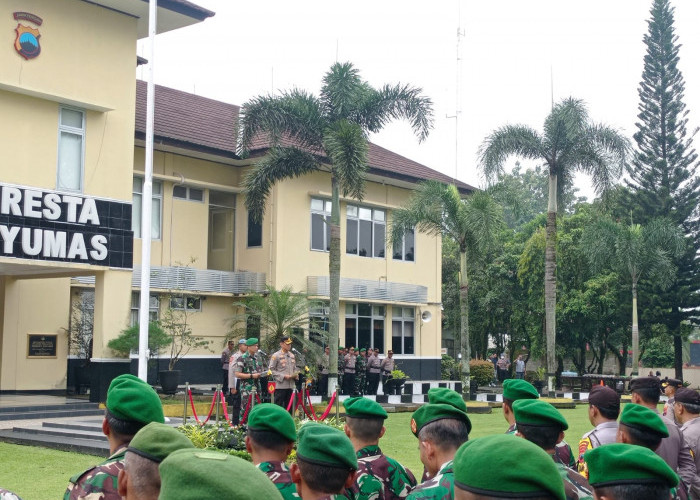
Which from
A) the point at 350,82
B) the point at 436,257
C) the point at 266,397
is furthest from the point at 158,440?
the point at 436,257

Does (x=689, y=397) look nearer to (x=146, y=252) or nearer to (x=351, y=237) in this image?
(x=146, y=252)

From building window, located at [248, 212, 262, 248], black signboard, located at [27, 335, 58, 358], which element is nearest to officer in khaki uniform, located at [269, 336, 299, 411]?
black signboard, located at [27, 335, 58, 358]

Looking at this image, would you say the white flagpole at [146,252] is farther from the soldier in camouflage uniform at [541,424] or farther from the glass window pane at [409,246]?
the glass window pane at [409,246]

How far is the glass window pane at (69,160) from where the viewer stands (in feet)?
64.4

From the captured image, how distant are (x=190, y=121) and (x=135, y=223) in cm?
498

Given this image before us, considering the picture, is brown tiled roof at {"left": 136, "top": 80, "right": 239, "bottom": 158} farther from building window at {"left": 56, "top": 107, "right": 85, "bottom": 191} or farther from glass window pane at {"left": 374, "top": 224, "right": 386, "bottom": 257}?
glass window pane at {"left": 374, "top": 224, "right": 386, "bottom": 257}

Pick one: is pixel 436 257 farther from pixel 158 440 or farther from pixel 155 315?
pixel 158 440

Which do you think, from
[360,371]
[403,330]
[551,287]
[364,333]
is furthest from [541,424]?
[403,330]

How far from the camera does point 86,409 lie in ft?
63.3

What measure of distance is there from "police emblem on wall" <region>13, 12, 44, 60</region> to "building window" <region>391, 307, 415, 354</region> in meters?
18.4

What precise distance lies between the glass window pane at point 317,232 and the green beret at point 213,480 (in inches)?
1112

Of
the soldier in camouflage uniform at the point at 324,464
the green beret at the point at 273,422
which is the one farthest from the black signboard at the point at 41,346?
the soldier in camouflage uniform at the point at 324,464

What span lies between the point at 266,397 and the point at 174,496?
14.4 m

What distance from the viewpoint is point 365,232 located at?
32438mm
